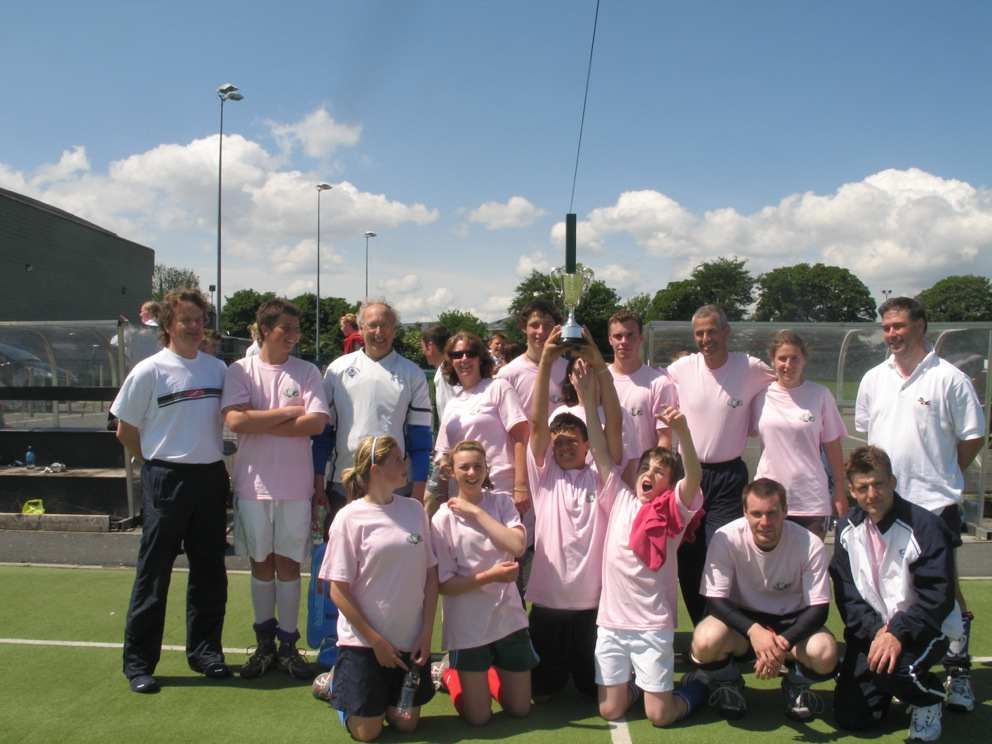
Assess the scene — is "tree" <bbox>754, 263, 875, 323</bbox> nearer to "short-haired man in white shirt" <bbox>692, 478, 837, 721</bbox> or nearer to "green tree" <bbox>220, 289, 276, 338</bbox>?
"green tree" <bbox>220, 289, 276, 338</bbox>

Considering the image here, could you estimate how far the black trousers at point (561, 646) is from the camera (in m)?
4.04

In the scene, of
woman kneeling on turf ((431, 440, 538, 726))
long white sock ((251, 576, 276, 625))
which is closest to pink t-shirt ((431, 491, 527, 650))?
woman kneeling on turf ((431, 440, 538, 726))

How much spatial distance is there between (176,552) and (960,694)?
13.0 ft

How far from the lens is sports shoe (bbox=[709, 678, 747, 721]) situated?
380 cm

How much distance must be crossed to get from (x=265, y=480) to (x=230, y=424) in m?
0.35

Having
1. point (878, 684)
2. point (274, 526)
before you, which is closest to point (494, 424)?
point (274, 526)

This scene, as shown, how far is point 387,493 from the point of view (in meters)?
3.76

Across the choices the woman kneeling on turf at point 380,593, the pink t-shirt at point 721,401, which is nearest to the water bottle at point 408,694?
the woman kneeling on turf at point 380,593

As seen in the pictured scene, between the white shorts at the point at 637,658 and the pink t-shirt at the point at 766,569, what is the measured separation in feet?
1.28

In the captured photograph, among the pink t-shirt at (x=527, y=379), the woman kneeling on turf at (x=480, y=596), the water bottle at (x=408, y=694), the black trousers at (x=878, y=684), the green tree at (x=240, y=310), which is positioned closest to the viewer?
the black trousers at (x=878, y=684)

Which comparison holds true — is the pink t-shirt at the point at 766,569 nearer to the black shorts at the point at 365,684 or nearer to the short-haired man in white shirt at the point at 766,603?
the short-haired man in white shirt at the point at 766,603

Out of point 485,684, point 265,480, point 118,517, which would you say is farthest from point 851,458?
point 118,517

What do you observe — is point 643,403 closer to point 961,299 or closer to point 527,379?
point 527,379

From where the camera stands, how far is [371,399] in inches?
172
